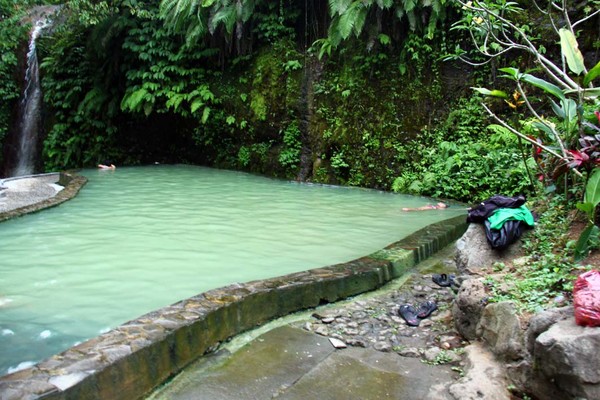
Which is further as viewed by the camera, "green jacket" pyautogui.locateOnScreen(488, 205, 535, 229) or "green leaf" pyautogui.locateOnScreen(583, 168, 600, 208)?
"green jacket" pyautogui.locateOnScreen(488, 205, 535, 229)

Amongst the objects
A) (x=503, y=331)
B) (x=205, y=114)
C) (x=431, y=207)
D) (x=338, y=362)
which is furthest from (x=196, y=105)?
(x=503, y=331)

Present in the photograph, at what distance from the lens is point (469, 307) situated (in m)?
3.31

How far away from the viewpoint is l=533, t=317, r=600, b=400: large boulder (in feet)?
7.22

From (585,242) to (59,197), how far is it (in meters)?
7.61

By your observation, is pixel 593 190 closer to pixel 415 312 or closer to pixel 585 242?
pixel 585 242

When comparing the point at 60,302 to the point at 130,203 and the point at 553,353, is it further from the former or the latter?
the point at 130,203

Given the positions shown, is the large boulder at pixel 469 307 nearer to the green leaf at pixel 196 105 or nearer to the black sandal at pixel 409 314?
the black sandal at pixel 409 314

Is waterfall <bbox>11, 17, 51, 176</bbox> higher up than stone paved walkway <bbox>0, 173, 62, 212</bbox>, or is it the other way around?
waterfall <bbox>11, 17, 51, 176</bbox>

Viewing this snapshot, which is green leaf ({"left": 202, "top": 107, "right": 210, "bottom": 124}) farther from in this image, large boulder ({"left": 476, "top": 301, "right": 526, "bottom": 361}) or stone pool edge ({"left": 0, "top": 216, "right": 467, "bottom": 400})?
large boulder ({"left": 476, "top": 301, "right": 526, "bottom": 361})

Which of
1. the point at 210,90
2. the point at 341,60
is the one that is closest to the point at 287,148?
the point at 341,60

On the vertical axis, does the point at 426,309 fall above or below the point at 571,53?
below

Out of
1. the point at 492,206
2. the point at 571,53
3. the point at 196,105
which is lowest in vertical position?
the point at 492,206

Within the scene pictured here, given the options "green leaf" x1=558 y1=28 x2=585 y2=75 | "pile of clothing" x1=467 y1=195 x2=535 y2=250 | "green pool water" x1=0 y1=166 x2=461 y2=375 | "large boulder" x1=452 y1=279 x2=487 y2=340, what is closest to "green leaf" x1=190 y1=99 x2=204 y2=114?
"green pool water" x1=0 y1=166 x2=461 y2=375

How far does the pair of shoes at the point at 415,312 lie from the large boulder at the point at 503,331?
61 cm
